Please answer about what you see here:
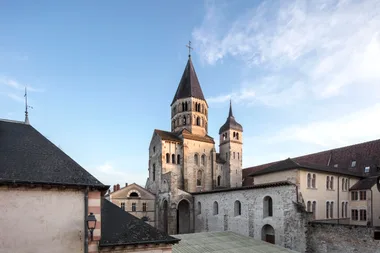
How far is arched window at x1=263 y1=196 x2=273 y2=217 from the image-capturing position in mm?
24675

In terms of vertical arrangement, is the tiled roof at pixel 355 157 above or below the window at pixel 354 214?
above

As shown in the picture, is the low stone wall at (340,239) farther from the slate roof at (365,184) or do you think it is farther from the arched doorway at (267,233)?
the slate roof at (365,184)

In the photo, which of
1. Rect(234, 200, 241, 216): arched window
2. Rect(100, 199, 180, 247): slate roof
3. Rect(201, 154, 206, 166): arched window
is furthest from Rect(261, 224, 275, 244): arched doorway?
Rect(201, 154, 206, 166): arched window

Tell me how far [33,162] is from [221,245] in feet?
47.3

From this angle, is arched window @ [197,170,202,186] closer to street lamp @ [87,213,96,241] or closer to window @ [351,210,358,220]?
window @ [351,210,358,220]

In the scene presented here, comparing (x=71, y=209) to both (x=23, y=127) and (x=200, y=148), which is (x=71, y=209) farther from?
(x=200, y=148)

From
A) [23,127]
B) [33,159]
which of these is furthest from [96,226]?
[23,127]

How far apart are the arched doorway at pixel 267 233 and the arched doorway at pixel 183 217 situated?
15606 millimetres

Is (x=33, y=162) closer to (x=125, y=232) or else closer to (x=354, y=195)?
(x=125, y=232)

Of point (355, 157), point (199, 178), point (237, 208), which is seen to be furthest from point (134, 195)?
point (355, 157)

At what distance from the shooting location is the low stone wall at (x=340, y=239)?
18.1 metres

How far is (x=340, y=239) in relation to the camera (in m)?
19.5

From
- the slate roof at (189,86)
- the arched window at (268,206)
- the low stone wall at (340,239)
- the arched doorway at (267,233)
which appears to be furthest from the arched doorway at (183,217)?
the low stone wall at (340,239)

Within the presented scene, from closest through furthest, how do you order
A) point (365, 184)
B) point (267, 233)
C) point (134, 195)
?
point (267, 233) < point (365, 184) < point (134, 195)
